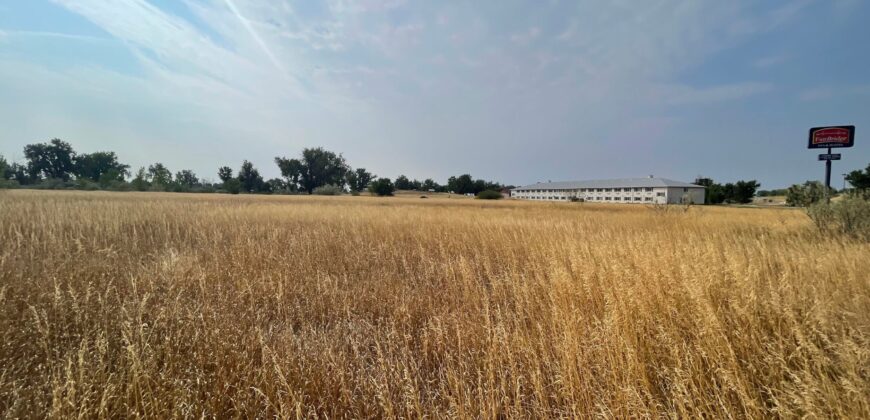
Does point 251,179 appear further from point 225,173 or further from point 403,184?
point 403,184

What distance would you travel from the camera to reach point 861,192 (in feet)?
25.2

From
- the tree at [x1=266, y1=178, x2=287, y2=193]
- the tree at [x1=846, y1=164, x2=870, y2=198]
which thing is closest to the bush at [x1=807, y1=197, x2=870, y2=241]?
the tree at [x1=846, y1=164, x2=870, y2=198]

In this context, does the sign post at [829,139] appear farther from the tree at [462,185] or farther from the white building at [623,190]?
the tree at [462,185]

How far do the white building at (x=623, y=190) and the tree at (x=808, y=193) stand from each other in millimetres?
53330

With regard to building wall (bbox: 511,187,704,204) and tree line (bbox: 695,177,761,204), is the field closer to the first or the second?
building wall (bbox: 511,187,704,204)

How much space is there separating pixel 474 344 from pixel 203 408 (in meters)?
1.82

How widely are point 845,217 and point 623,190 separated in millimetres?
74443

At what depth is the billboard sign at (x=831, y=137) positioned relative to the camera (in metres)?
11.5

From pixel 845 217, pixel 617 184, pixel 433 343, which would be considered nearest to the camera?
pixel 433 343

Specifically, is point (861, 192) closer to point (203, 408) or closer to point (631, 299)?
point (631, 299)

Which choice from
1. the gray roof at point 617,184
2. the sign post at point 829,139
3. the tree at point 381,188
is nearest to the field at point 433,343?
the sign post at point 829,139

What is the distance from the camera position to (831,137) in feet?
38.7

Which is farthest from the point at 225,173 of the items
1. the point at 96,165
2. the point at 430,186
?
the point at 430,186

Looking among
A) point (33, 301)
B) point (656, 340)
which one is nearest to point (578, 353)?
point (656, 340)
